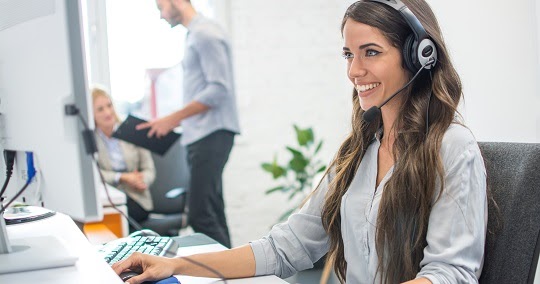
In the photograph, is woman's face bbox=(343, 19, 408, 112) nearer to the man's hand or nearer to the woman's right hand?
the woman's right hand

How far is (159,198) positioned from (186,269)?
234cm

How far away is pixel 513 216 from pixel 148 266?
24.1 inches

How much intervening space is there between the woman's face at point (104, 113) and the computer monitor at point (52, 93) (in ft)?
8.19

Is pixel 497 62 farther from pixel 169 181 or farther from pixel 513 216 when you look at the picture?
pixel 169 181

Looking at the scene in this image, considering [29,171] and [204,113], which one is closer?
[29,171]

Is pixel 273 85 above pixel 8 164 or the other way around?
the other way around

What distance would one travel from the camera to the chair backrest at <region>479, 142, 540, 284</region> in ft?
3.10

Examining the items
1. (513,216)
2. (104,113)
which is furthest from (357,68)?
(104,113)

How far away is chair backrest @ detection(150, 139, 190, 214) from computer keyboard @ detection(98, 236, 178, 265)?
6.74ft

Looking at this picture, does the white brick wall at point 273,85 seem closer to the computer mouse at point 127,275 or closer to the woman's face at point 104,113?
the woman's face at point 104,113

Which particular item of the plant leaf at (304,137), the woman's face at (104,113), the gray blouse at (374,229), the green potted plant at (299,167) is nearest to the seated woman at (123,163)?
the woman's face at (104,113)

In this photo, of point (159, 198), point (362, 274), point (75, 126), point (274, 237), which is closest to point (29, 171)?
point (75, 126)

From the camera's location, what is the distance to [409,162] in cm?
A: 112

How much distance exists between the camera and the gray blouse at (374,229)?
1.01 m
